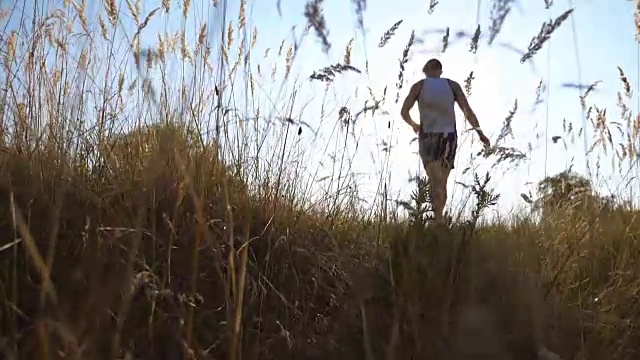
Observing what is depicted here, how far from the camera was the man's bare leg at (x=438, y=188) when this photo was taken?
6.54 feet

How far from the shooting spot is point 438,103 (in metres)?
4.13

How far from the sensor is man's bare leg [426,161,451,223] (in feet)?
6.54

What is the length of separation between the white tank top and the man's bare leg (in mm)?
1189

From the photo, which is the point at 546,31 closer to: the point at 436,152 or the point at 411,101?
the point at 436,152

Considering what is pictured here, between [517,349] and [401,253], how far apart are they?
0.36 meters

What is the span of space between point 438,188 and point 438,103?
2089mm

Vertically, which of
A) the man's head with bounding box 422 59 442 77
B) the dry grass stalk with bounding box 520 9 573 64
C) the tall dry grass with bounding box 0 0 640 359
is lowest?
the tall dry grass with bounding box 0 0 640 359

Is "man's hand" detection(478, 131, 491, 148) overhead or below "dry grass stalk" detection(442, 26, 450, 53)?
below

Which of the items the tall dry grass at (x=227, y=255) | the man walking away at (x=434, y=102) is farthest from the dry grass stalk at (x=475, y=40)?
the man walking away at (x=434, y=102)

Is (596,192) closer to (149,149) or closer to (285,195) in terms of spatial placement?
(285,195)

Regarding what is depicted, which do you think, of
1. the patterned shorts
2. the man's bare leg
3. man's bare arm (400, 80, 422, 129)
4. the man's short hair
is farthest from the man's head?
the man's bare leg

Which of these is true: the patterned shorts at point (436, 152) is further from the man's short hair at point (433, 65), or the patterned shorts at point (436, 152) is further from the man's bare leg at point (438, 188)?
the man's short hair at point (433, 65)

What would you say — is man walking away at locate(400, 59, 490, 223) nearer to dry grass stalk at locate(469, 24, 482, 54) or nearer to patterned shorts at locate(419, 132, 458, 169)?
patterned shorts at locate(419, 132, 458, 169)

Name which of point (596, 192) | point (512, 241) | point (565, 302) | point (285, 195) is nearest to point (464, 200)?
point (512, 241)
